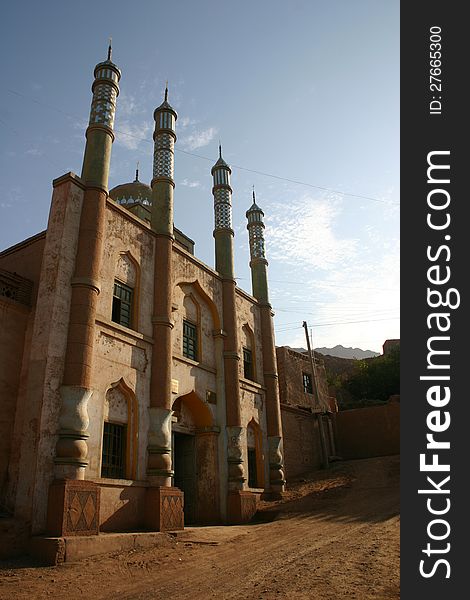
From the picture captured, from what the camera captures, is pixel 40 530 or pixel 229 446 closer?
pixel 40 530

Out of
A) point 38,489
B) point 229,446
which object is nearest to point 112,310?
point 38,489

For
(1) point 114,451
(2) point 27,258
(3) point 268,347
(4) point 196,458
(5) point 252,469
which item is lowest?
(5) point 252,469

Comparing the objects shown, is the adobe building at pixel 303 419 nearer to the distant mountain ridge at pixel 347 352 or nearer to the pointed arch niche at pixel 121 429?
the pointed arch niche at pixel 121 429

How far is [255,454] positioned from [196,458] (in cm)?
330

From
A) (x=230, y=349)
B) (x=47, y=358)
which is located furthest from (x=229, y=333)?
(x=47, y=358)

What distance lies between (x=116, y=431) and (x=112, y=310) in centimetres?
319

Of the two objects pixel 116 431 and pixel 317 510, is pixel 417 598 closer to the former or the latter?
pixel 116 431

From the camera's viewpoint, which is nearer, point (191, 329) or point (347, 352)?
point (191, 329)

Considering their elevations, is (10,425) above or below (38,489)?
above

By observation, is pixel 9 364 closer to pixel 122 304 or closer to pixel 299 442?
pixel 122 304


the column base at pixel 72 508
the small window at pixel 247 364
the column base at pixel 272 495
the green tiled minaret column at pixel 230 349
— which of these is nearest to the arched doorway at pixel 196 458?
the green tiled minaret column at pixel 230 349

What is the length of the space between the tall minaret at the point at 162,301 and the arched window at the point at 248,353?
19.6 ft

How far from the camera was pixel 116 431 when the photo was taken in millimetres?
12445

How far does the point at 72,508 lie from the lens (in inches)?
381
